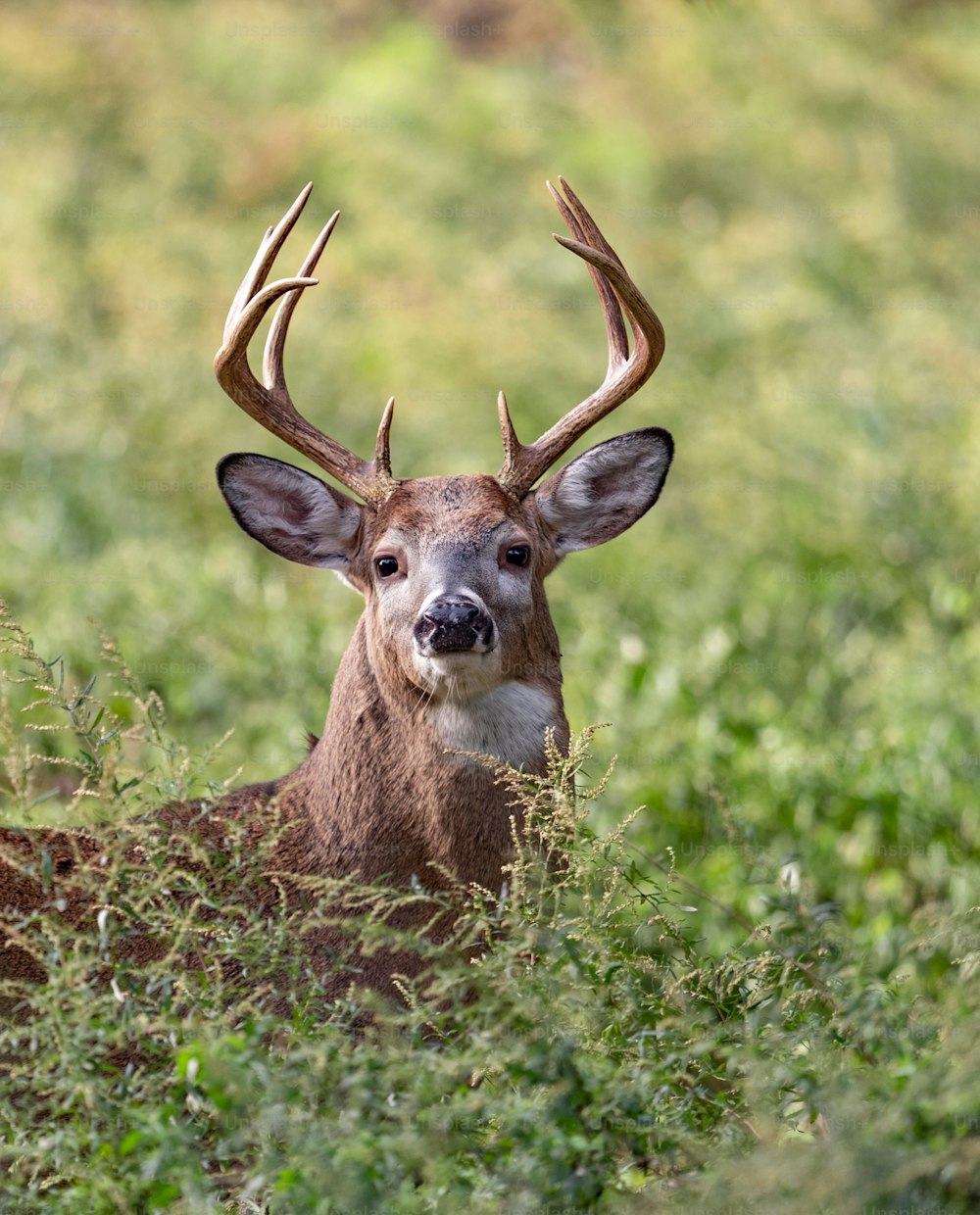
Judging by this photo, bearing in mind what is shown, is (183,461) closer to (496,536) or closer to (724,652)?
(724,652)

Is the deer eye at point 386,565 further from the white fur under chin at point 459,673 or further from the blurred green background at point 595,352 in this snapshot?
the blurred green background at point 595,352

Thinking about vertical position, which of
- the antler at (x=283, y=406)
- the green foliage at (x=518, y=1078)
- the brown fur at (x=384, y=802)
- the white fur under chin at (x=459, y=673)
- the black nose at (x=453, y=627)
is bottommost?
the green foliage at (x=518, y=1078)

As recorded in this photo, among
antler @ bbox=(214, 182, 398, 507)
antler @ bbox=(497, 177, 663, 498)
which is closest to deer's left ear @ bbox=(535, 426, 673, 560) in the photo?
antler @ bbox=(497, 177, 663, 498)

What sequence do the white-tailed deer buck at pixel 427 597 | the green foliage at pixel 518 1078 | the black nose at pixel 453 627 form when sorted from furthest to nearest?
the white-tailed deer buck at pixel 427 597
the black nose at pixel 453 627
the green foliage at pixel 518 1078

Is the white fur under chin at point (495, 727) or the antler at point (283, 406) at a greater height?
the antler at point (283, 406)

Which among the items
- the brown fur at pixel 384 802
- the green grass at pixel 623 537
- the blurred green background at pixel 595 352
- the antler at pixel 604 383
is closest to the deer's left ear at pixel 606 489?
the antler at pixel 604 383

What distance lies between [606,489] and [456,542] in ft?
2.45

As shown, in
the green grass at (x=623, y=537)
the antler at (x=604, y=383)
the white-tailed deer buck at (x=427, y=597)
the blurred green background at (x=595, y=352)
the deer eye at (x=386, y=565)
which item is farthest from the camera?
the blurred green background at (x=595, y=352)

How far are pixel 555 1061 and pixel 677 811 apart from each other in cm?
428

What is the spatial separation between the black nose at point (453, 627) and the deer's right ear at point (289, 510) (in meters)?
0.73

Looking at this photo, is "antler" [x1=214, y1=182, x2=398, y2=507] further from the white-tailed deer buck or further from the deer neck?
the deer neck

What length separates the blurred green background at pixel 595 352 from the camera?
8.10m

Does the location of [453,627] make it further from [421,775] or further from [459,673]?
[421,775]

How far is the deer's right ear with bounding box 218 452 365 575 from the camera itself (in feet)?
17.5
